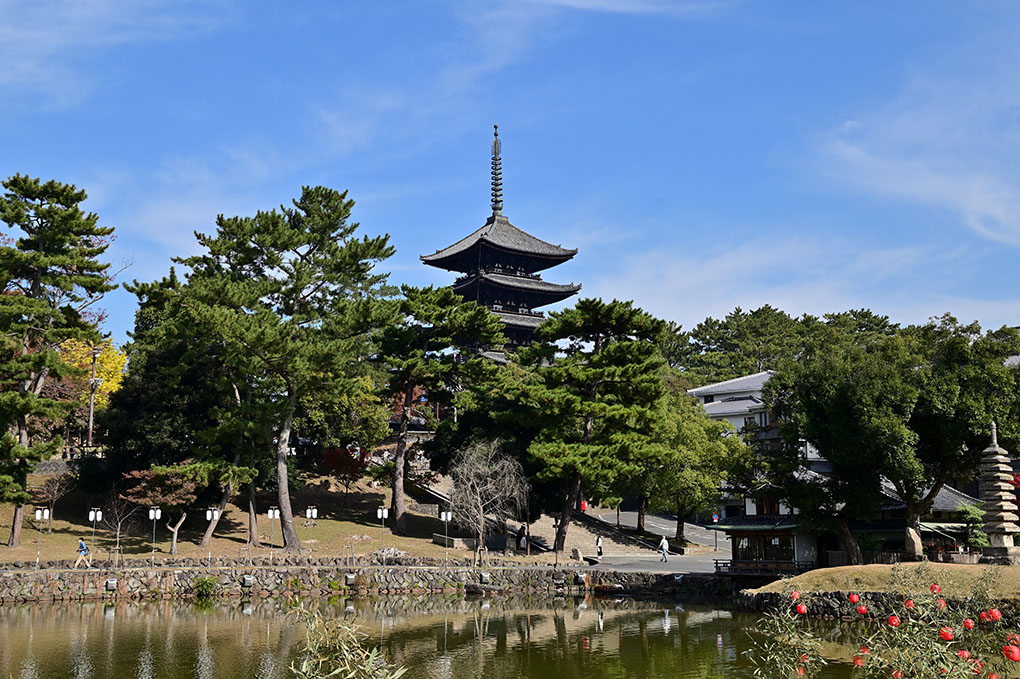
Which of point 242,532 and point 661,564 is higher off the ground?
point 242,532

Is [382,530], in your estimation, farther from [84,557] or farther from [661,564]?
[84,557]

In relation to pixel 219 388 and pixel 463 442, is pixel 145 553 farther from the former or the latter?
pixel 463 442

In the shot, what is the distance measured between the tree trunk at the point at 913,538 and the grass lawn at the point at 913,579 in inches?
146

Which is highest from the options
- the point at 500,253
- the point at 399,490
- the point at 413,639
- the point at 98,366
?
the point at 500,253

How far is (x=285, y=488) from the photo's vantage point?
42469 mm

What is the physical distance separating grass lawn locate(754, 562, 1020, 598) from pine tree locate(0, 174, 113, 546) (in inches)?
1156

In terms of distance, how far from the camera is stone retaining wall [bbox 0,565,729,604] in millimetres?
32844

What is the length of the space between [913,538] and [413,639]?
18.4 meters

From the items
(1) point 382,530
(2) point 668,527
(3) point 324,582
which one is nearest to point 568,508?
(1) point 382,530

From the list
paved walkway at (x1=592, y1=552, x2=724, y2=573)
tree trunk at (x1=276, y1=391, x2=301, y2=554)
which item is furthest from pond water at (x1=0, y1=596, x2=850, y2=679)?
tree trunk at (x1=276, y1=391, x2=301, y2=554)

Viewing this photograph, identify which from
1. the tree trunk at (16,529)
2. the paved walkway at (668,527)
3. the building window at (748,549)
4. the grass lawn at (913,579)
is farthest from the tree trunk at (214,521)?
the grass lawn at (913,579)

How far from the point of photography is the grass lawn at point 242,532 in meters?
39.8

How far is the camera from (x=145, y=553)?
4006cm

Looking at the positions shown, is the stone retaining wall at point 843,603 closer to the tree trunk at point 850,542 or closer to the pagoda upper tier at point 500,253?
the tree trunk at point 850,542
